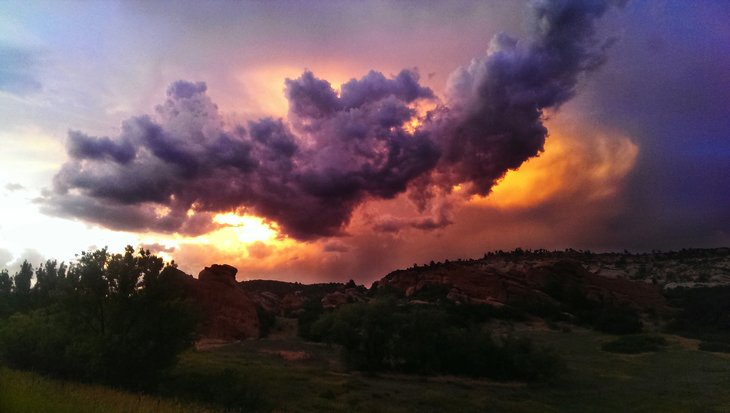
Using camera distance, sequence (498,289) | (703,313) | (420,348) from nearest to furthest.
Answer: (420,348), (703,313), (498,289)

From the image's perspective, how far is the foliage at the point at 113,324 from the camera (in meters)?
27.5

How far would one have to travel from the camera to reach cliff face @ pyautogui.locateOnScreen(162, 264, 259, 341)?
68.5m

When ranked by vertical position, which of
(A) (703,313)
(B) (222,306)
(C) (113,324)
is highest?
(B) (222,306)

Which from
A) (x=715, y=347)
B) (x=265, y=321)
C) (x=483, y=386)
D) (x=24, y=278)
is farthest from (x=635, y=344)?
(x=24, y=278)

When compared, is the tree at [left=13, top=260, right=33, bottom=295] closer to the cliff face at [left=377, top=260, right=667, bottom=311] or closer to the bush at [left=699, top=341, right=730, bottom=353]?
the cliff face at [left=377, top=260, right=667, bottom=311]

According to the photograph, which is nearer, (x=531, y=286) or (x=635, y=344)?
(x=635, y=344)

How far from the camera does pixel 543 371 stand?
46000mm

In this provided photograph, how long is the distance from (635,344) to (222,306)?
50436mm

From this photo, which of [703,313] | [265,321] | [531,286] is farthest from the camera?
[531,286]

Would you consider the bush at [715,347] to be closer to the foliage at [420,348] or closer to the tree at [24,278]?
the foliage at [420,348]

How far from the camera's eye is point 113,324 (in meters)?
29.0

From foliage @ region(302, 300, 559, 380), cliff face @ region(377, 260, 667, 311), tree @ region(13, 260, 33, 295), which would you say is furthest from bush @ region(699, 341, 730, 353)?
tree @ region(13, 260, 33, 295)

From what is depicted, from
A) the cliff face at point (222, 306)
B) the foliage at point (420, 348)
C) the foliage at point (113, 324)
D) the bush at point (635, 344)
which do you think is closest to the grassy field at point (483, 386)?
the bush at point (635, 344)

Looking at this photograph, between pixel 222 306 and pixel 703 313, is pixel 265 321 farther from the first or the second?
pixel 703 313
